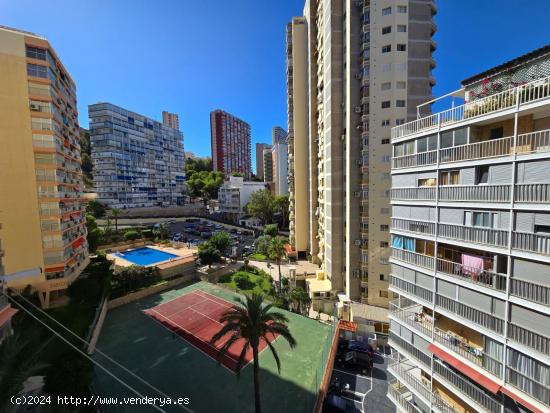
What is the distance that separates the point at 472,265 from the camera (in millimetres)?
9758

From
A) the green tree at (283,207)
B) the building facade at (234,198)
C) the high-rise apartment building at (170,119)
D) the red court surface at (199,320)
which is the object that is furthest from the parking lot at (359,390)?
the high-rise apartment building at (170,119)

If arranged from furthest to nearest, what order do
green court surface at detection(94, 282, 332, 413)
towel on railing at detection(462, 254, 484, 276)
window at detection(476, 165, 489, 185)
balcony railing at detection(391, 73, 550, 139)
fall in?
green court surface at detection(94, 282, 332, 413) → towel on railing at detection(462, 254, 484, 276) → window at detection(476, 165, 489, 185) → balcony railing at detection(391, 73, 550, 139)

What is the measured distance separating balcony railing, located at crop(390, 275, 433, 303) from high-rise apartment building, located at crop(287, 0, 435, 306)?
43.5ft

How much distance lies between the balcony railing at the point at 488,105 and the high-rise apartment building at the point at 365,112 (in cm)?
1323

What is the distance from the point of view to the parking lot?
634 inches

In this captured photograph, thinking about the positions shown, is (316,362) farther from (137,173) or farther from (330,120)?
(137,173)

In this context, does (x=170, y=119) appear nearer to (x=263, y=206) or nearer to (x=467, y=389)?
(x=263, y=206)

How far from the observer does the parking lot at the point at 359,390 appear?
1609 centimetres

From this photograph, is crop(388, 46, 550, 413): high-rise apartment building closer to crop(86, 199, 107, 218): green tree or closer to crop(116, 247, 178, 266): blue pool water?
crop(116, 247, 178, 266): blue pool water

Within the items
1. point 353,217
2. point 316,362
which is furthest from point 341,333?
point 353,217

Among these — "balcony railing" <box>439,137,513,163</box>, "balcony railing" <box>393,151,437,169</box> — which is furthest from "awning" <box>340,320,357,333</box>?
"balcony railing" <box>439,137,513,163</box>

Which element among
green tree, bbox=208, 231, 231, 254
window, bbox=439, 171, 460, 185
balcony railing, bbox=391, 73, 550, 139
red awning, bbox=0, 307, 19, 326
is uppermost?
balcony railing, bbox=391, 73, 550, 139

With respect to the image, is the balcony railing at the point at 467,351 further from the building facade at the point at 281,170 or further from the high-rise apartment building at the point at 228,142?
the high-rise apartment building at the point at 228,142

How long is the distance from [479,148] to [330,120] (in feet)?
73.7
